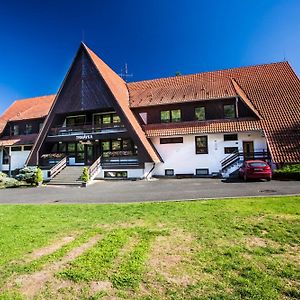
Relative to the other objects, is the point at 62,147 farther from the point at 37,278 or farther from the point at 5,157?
the point at 37,278

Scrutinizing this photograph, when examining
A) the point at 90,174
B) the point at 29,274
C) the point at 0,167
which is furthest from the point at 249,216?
the point at 0,167

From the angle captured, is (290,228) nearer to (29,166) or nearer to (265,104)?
(265,104)

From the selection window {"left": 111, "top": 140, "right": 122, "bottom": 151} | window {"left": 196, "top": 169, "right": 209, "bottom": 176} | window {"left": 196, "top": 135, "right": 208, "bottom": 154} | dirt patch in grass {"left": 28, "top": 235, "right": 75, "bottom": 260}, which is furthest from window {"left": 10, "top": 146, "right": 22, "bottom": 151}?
dirt patch in grass {"left": 28, "top": 235, "right": 75, "bottom": 260}

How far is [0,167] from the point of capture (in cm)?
3159

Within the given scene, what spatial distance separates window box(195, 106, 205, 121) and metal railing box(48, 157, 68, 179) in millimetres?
14069

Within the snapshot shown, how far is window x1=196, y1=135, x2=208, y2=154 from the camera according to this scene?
23906 millimetres

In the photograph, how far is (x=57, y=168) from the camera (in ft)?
82.0

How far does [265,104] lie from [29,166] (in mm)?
24016

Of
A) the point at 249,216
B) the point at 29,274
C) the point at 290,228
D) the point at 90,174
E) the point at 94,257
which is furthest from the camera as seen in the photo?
the point at 90,174

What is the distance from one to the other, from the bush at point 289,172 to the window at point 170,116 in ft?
36.5

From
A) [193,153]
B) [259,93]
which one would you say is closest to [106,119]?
[193,153]

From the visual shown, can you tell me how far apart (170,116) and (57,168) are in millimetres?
12296

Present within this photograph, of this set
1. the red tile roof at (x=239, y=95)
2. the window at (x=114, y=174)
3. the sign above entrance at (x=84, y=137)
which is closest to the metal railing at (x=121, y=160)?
the window at (x=114, y=174)

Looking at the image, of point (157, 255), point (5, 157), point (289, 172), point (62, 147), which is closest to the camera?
point (157, 255)
